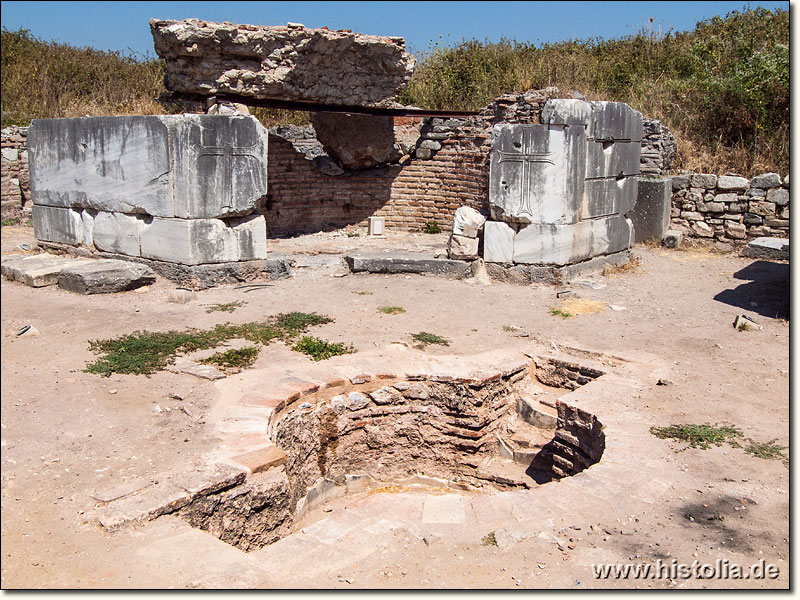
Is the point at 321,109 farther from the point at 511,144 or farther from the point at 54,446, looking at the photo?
the point at 54,446

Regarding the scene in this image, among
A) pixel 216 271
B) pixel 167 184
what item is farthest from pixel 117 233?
Result: pixel 216 271

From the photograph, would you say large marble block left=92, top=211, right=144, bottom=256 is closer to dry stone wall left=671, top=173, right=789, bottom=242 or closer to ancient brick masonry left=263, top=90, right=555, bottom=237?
ancient brick masonry left=263, top=90, right=555, bottom=237

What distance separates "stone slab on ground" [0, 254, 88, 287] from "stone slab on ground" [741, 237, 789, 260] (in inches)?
379

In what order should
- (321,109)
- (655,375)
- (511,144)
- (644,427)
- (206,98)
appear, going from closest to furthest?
(644,427) → (655,375) → (511,144) → (206,98) → (321,109)

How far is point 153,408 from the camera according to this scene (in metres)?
5.39

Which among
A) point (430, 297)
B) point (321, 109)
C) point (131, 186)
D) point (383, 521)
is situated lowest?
point (383, 521)

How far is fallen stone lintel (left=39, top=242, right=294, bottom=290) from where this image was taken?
9.16 metres

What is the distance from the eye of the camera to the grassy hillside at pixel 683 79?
42.3 feet

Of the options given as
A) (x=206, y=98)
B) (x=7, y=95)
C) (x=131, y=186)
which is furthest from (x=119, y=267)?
(x=7, y=95)

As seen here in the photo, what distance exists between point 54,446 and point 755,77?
42.1 feet

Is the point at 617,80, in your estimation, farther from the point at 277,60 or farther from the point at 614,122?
the point at 277,60

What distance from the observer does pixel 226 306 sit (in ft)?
27.3

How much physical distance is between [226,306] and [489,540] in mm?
5265
